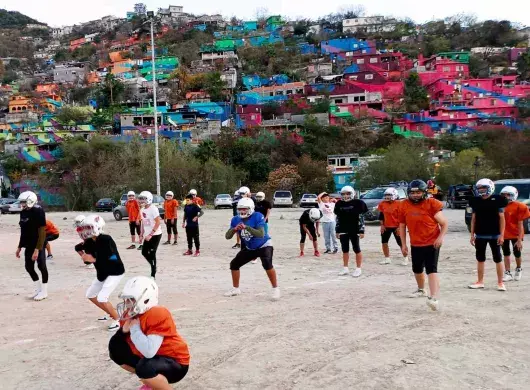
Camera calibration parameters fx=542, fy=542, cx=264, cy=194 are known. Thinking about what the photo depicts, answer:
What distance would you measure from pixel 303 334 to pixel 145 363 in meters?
2.89

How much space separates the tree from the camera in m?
79.0

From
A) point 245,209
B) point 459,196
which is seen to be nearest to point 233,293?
point 245,209

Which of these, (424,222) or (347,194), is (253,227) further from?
(347,194)

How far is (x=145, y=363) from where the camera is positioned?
390cm

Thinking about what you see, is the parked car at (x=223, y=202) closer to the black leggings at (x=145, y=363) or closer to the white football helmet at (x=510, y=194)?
the white football helmet at (x=510, y=194)

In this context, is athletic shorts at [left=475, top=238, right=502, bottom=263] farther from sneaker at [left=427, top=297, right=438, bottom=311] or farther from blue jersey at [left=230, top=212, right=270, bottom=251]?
blue jersey at [left=230, top=212, right=270, bottom=251]

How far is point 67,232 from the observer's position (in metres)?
23.8

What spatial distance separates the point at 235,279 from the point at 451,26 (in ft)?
453

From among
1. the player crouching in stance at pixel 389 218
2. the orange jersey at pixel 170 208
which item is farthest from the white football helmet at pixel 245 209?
the orange jersey at pixel 170 208

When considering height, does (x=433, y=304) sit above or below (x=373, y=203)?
below

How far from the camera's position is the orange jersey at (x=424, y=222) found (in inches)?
300

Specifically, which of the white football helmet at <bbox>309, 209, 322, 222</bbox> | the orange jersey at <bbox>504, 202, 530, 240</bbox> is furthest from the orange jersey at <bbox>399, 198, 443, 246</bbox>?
the white football helmet at <bbox>309, 209, 322, 222</bbox>

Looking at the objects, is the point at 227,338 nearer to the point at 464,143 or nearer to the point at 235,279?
the point at 235,279

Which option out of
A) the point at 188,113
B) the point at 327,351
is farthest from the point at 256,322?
the point at 188,113
